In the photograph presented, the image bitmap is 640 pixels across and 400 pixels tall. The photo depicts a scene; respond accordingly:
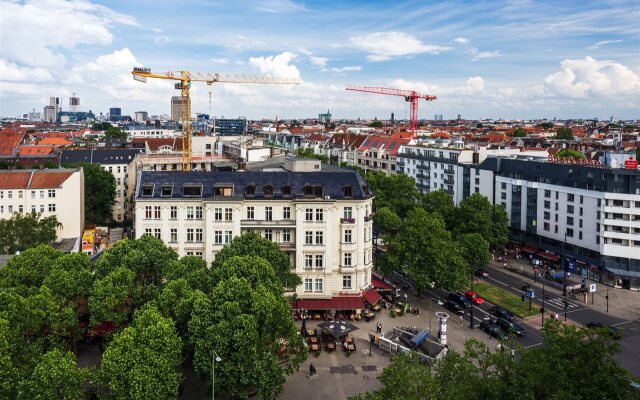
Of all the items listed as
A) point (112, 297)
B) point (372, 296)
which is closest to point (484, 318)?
point (372, 296)

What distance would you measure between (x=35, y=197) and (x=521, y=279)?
88.7 m

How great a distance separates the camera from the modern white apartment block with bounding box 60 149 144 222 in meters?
136

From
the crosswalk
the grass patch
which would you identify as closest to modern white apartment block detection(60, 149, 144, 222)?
the grass patch

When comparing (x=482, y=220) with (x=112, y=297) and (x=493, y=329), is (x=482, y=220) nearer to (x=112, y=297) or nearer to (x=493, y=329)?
(x=493, y=329)

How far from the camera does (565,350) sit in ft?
127

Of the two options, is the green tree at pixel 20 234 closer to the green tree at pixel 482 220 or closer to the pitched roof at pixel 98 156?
the pitched roof at pixel 98 156

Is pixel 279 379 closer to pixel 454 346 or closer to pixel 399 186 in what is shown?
pixel 454 346

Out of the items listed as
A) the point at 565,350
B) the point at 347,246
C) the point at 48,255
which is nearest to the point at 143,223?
the point at 48,255

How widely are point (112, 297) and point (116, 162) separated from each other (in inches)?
3754

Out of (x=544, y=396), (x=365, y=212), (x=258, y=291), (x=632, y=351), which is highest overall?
(x=365, y=212)

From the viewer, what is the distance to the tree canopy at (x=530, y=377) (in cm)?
3519

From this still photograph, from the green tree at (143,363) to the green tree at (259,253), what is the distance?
18.1m

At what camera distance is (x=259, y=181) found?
73875 millimetres

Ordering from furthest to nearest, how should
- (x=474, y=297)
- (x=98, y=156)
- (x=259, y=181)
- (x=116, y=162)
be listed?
(x=116, y=162) < (x=98, y=156) < (x=474, y=297) < (x=259, y=181)
